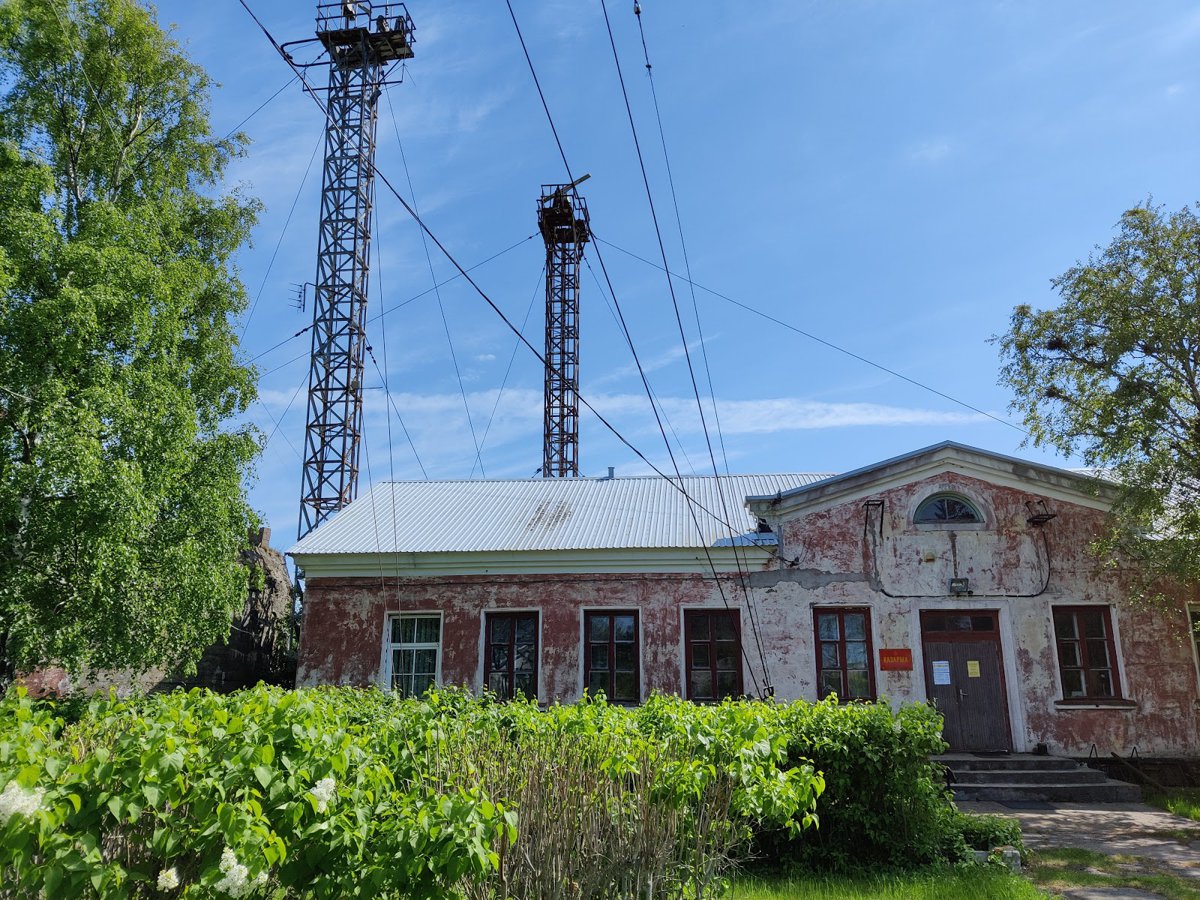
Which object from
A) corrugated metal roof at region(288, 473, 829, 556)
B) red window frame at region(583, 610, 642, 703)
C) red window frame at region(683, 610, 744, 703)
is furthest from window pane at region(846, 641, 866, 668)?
red window frame at region(583, 610, 642, 703)

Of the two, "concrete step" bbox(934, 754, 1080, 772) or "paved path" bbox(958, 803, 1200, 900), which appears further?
"concrete step" bbox(934, 754, 1080, 772)

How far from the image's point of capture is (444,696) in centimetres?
620

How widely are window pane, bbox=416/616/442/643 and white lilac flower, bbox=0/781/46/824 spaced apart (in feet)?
44.3

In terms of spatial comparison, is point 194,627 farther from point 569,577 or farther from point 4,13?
point 4,13

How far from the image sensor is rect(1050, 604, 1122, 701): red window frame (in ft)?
47.5

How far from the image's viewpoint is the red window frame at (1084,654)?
47.5 feet

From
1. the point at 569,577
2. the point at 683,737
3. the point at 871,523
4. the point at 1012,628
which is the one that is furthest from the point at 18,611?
the point at 1012,628

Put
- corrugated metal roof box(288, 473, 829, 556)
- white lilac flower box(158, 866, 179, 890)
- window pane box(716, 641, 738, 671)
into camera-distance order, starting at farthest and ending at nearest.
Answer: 1. corrugated metal roof box(288, 473, 829, 556)
2. window pane box(716, 641, 738, 671)
3. white lilac flower box(158, 866, 179, 890)

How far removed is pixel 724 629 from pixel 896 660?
2.96m

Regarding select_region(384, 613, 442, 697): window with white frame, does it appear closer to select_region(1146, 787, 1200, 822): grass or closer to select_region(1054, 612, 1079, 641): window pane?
select_region(1054, 612, 1079, 641): window pane

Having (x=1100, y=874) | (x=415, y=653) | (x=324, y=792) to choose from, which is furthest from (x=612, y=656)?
(x=324, y=792)

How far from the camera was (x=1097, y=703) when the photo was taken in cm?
1426

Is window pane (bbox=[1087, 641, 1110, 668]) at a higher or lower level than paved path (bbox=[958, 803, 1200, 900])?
higher

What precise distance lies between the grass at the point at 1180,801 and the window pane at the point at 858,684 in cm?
425
